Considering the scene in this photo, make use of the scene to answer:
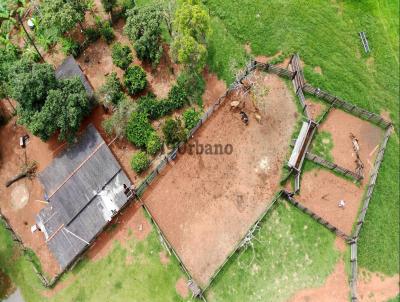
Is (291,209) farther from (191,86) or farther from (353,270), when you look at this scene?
(191,86)

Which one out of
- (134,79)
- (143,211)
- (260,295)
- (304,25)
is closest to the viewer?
(260,295)

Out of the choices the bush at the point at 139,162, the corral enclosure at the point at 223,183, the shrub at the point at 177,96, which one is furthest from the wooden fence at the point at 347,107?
the bush at the point at 139,162

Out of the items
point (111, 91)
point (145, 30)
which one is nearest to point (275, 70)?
point (145, 30)

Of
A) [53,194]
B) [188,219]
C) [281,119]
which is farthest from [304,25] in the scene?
[53,194]

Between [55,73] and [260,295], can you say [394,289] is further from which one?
[55,73]

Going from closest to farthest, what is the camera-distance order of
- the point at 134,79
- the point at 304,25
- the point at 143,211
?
the point at 143,211 → the point at 134,79 → the point at 304,25
